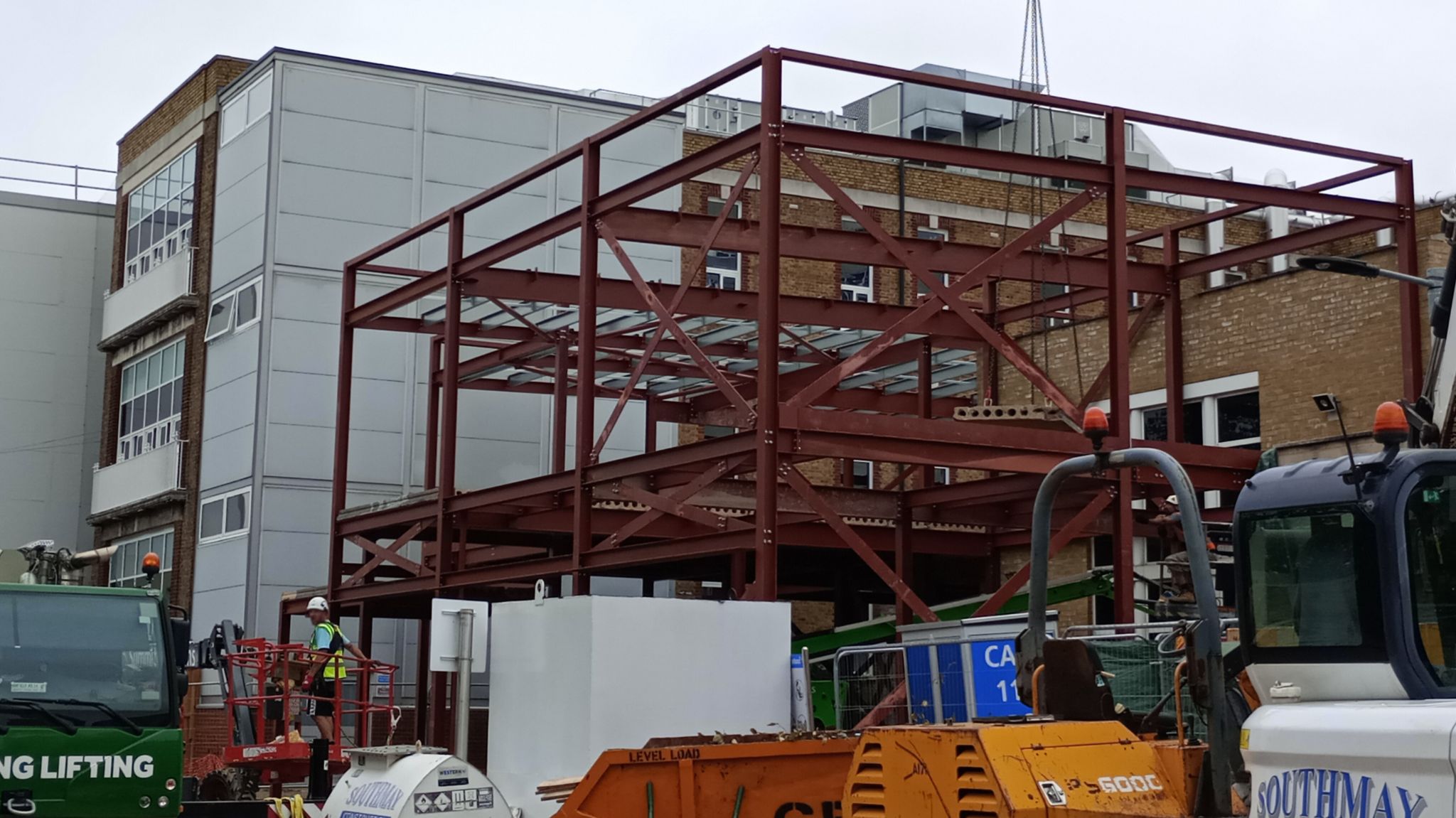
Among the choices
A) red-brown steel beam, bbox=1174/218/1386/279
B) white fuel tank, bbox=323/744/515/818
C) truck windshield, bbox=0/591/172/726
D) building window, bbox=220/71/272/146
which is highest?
building window, bbox=220/71/272/146

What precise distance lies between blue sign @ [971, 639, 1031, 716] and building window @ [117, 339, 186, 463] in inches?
1089

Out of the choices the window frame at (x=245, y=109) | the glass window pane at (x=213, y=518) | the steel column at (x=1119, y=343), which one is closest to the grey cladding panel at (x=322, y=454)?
the glass window pane at (x=213, y=518)

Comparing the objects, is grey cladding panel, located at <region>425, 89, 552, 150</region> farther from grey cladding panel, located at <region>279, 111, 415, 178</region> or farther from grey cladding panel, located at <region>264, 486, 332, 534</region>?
grey cladding panel, located at <region>264, 486, 332, 534</region>

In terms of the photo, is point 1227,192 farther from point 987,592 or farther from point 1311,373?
point 987,592

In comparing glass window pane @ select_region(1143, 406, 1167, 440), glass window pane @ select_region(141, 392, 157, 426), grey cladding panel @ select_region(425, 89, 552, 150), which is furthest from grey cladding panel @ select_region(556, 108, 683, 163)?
glass window pane @ select_region(1143, 406, 1167, 440)

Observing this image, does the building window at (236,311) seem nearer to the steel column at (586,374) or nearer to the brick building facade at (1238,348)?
the brick building facade at (1238,348)

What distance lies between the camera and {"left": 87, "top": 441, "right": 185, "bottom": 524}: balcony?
129 ft

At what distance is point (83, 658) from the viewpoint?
44.0 ft

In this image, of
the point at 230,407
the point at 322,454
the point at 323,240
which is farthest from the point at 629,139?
the point at 230,407

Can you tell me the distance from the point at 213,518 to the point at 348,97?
9307mm

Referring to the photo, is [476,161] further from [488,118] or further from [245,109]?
[245,109]

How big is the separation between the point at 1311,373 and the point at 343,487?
15330 millimetres

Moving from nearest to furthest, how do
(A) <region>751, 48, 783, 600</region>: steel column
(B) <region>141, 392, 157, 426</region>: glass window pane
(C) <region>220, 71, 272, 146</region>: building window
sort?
(A) <region>751, 48, 783, 600</region>: steel column < (C) <region>220, 71, 272, 146</region>: building window < (B) <region>141, 392, 157, 426</region>: glass window pane

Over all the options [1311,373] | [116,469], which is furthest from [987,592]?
[116,469]
